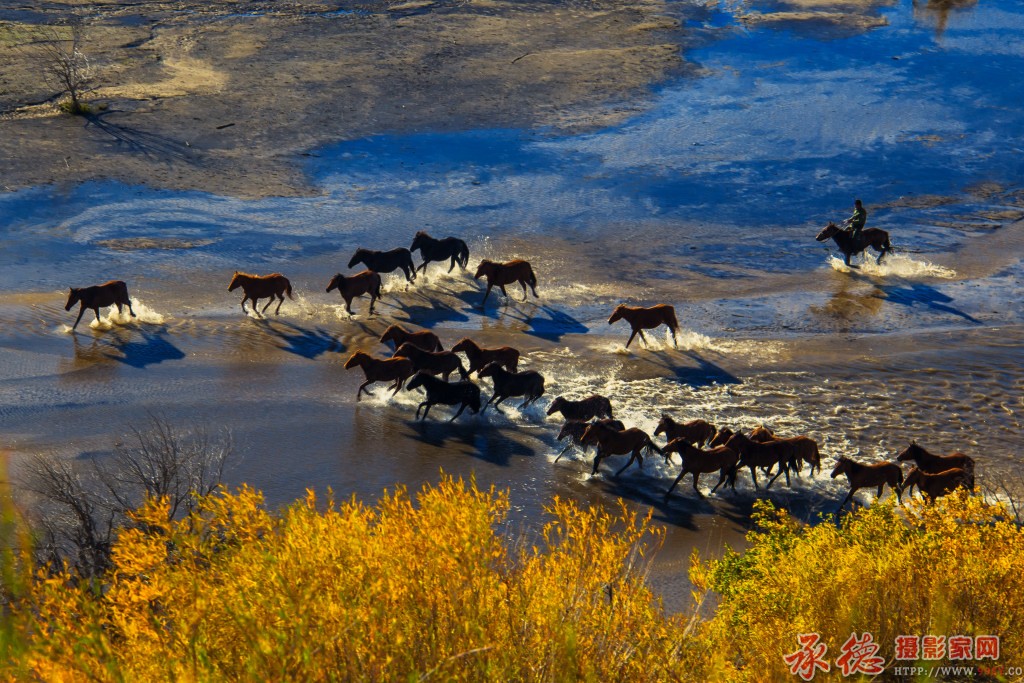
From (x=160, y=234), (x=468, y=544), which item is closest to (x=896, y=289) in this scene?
(x=160, y=234)

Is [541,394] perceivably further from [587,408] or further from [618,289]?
[618,289]

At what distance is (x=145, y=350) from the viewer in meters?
21.0

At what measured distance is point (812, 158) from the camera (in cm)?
3294

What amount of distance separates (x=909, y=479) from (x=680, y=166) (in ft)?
58.4

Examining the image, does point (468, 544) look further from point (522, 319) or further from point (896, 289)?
point (896, 289)

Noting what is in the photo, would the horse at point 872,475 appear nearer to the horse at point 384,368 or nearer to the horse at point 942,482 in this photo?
the horse at point 942,482

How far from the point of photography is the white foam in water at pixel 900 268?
26328mm

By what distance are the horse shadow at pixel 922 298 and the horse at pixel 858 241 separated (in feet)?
4.29

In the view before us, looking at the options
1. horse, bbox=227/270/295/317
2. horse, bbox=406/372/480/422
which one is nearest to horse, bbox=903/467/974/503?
horse, bbox=406/372/480/422

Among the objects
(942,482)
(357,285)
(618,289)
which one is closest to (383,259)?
(357,285)

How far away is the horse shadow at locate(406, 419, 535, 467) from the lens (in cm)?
1745

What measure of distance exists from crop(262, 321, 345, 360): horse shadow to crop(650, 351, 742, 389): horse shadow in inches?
244

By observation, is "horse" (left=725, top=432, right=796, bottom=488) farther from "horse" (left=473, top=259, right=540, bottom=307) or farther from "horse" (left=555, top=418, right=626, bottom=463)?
"horse" (left=473, top=259, right=540, bottom=307)

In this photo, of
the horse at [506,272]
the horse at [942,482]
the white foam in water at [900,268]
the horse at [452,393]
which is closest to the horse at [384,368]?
the horse at [452,393]
